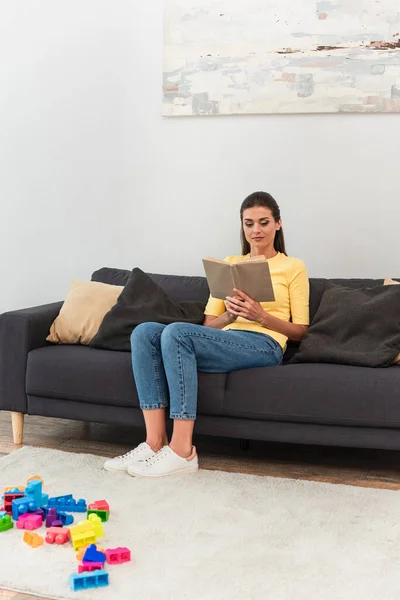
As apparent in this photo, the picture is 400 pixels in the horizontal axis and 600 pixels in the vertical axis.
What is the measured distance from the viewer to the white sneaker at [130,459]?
10.3ft

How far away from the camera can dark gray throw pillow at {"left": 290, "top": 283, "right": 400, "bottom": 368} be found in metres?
3.23

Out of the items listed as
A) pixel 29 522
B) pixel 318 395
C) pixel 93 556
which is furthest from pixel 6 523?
pixel 318 395

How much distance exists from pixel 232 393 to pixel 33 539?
3.42ft

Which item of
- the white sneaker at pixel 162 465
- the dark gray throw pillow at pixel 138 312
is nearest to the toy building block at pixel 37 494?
the white sneaker at pixel 162 465

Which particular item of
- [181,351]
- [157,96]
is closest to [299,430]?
[181,351]

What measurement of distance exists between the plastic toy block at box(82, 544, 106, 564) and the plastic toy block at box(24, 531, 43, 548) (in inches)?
9.1

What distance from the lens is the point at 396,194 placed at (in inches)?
156

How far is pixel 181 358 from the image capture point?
10.2ft

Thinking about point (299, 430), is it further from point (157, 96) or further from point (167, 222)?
point (157, 96)

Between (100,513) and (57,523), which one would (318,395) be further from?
(57,523)

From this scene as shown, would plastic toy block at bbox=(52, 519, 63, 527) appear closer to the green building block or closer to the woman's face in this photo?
the green building block

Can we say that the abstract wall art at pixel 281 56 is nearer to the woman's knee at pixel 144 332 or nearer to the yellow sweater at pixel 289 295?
the yellow sweater at pixel 289 295

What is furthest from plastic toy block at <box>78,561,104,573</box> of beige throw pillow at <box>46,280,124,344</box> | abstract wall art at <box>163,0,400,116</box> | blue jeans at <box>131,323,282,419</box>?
abstract wall art at <box>163,0,400,116</box>

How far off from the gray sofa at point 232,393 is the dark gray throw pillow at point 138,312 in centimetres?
8
